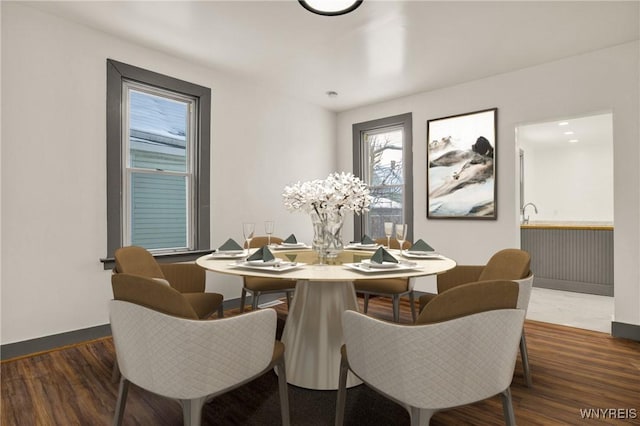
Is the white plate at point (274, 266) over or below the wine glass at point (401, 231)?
below

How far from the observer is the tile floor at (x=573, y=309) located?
3392mm

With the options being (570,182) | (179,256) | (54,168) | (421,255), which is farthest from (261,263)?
(570,182)

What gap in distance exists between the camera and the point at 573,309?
12.6ft

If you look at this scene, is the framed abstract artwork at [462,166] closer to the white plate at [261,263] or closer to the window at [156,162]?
the window at [156,162]

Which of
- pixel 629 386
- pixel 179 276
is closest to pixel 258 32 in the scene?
pixel 179 276

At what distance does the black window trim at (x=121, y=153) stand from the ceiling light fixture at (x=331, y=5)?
174cm

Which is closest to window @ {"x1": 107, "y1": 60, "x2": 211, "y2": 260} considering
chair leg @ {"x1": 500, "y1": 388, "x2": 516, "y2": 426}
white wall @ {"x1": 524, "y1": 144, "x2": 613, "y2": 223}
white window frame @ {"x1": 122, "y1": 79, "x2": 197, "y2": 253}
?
white window frame @ {"x1": 122, "y1": 79, "x2": 197, "y2": 253}

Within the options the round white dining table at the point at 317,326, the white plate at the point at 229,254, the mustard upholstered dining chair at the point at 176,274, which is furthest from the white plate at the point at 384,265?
the mustard upholstered dining chair at the point at 176,274

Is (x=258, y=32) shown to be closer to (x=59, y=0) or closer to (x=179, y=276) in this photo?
(x=59, y=0)

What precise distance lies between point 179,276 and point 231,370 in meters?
1.46

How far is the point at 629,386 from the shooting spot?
83.7 inches

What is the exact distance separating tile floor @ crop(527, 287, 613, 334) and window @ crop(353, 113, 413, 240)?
64.9 inches

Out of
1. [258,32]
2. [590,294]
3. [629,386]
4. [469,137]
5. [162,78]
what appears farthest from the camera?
[590,294]

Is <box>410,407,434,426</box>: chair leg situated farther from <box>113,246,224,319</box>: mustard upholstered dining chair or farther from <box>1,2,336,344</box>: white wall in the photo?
<box>1,2,336,344</box>: white wall
